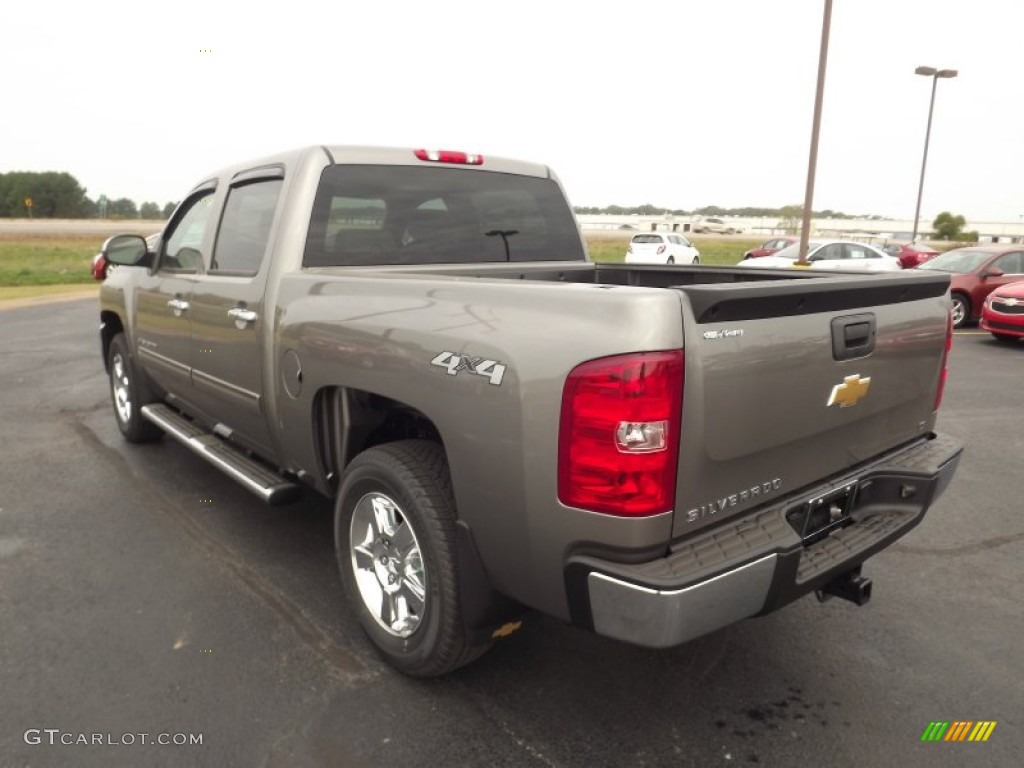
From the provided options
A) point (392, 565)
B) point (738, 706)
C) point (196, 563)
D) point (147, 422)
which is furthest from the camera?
point (147, 422)

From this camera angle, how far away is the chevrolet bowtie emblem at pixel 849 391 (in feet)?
7.90

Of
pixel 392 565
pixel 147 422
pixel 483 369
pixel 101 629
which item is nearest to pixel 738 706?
pixel 392 565

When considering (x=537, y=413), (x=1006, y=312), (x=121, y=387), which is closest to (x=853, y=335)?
(x=537, y=413)

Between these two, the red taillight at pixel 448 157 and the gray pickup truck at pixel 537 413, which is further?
the red taillight at pixel 448 157

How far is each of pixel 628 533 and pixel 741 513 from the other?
47 cm

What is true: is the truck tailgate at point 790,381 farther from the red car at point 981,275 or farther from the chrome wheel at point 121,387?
the red car at point 981,275

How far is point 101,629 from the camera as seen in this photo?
3061mm

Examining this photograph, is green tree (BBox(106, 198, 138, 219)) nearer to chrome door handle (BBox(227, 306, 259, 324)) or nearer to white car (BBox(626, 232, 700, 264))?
white car (BBox(626, 232, 700, 264))

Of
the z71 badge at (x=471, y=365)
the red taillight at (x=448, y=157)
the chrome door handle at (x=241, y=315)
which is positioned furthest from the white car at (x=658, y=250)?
the z71 badge at (x=471, y=365)

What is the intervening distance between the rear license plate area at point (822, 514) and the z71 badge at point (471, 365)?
1.02 m

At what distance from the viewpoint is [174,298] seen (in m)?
4.33

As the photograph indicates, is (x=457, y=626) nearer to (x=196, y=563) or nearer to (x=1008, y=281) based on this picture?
(x=196, y=563)

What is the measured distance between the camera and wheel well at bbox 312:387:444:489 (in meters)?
2.90

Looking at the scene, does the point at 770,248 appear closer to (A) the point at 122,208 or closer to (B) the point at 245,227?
(B) the point at 245,227
